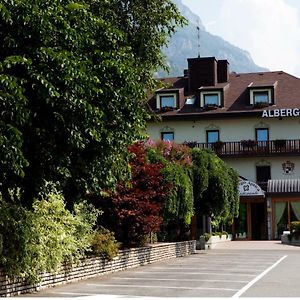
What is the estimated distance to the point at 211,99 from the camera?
52.6m

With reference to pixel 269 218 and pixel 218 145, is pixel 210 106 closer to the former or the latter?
pixel 218 145

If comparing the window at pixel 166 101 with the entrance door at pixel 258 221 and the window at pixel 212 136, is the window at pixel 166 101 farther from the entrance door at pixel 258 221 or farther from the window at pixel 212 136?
the entrance door at pixel 258 221

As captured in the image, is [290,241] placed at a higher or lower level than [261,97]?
lower

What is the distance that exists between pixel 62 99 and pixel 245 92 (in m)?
42.7

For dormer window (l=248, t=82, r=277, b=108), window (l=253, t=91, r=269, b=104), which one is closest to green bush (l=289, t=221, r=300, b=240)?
dormer window (l=248, t=82, r=277, b=108)

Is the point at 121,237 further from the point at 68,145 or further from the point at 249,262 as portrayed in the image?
the point at 68,145

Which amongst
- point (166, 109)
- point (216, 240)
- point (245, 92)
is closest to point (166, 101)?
point (166, 109)

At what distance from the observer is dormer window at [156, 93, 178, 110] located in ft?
174

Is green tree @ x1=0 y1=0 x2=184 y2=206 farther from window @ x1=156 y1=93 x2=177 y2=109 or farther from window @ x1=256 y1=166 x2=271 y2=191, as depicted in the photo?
window @ x1=156 y1=93 x2=177 y2=109

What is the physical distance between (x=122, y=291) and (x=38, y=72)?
4.96 m

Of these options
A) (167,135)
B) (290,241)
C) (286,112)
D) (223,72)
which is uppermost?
(223,72)

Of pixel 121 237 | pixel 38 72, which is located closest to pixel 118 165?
pixel 38 72

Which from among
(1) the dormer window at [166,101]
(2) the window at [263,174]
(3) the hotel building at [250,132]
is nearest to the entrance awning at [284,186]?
(3) the hotel building at [250,132]

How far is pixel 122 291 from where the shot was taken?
13.2 meters
